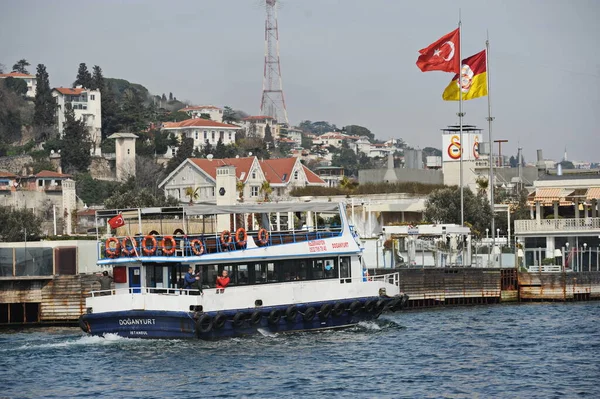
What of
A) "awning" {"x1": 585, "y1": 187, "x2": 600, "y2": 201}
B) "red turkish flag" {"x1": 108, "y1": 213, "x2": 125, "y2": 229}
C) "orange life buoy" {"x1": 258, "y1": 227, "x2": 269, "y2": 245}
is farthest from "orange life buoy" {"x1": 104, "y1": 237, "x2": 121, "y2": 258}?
"awning" {"x1": 585, "y1": 187, "x2": 600, "y2": 201}

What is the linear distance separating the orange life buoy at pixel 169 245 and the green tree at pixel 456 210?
1455 inches

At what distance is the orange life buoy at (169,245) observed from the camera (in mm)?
36969

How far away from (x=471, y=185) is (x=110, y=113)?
236 feet

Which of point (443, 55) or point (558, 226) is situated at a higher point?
point (443, 55)

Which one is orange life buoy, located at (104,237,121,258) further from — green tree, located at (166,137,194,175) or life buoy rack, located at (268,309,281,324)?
green tree, located at (166,137,194,175)

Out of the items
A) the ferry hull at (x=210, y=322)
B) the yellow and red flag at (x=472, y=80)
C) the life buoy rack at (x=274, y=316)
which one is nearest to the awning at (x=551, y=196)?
the yellow and red flag at (x=472, y=80)

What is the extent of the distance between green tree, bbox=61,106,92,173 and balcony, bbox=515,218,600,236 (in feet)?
264

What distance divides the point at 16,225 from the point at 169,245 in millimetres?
40408

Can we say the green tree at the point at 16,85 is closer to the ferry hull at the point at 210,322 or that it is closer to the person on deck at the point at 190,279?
the ferry hull at the point at 210,322

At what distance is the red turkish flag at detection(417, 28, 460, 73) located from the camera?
58750 mm

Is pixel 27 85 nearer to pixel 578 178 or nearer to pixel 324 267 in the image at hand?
pixel 578 178

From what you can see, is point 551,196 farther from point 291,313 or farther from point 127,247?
point 127,247

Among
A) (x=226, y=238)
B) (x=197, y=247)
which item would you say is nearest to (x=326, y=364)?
(x=197, y=247)

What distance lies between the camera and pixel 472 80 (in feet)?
198
